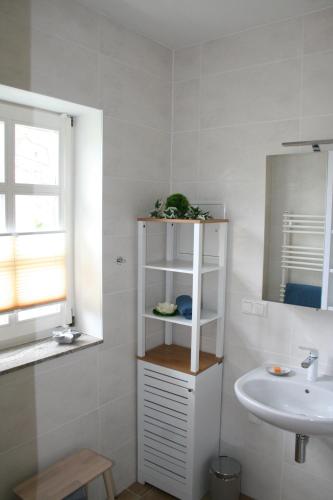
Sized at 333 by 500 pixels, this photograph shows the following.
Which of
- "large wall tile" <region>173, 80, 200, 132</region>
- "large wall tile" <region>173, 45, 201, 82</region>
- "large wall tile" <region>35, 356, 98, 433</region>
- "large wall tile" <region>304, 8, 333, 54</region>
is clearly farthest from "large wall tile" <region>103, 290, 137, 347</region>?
"large wall tile" <region>304, 8, 333, 54</region>

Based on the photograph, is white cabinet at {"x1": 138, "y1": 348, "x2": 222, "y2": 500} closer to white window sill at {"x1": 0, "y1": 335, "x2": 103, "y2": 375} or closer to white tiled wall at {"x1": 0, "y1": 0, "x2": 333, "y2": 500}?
white tiled wall at {"x1": 0, "y1": 0, "x2": 333, "y2": 500}

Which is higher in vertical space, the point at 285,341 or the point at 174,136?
the point at 174,136

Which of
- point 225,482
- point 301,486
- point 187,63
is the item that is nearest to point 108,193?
point 187,63

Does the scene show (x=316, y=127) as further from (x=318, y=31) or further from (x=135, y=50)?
(x=135, y=50)

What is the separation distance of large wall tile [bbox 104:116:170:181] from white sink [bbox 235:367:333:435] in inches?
48.8

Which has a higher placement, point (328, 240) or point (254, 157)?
point (254, 157)

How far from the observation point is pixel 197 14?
2.05 meters

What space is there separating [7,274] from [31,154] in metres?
0.43

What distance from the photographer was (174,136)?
2.58 metres

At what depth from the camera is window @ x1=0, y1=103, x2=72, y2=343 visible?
1045mm

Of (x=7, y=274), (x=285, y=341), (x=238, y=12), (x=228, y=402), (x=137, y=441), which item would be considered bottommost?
(x=137, y=441)

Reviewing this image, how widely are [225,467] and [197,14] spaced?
238 cm

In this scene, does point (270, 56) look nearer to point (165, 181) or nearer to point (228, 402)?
point (165, 181)

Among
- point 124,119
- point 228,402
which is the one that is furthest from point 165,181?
point 228,402
